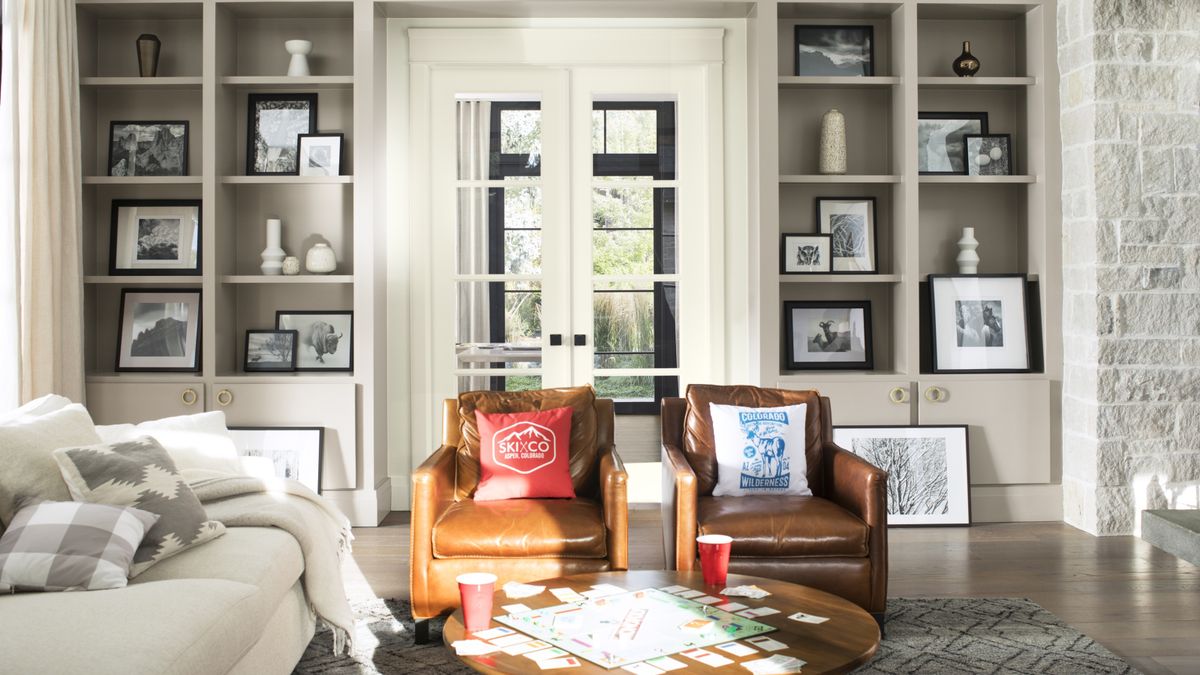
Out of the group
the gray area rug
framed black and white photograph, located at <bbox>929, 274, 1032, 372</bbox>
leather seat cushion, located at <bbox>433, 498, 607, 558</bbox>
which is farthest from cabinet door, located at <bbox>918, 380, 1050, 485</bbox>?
leather seat cushion, located at <bbox>433, 498, 607, 558</bbox>

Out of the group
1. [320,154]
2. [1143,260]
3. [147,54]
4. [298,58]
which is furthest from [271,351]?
[1143,260]

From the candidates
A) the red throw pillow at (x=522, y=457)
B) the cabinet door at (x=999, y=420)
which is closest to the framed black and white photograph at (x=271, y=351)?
the red throw pillow at (x=522, y=457)

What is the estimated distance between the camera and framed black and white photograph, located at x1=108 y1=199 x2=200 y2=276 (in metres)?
5.13

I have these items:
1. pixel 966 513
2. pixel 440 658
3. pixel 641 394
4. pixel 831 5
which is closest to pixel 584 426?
pixel 440 658

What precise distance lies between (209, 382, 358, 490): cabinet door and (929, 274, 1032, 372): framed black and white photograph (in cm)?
302

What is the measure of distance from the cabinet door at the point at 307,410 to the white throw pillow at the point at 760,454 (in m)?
2.06

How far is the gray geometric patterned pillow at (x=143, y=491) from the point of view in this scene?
2.58m

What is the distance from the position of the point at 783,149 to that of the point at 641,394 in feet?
5.08

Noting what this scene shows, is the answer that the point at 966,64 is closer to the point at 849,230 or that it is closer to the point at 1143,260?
the point at 849,230

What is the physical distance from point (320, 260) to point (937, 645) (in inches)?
135

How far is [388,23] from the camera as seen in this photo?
5.29 metres

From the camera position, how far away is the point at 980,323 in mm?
5121

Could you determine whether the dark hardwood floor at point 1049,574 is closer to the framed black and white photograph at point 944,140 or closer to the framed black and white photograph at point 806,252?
the framed black and white photograph at point 806,252

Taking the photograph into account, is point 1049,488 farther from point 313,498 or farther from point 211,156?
point 211,156
